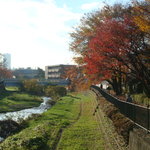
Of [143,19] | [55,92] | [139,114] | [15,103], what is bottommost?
[15,103]

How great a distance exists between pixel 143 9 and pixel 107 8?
12069mm

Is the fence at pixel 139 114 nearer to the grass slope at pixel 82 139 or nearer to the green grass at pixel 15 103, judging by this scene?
the grass slope at pixel 82 139

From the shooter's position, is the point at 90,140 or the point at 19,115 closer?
the point at 90,140

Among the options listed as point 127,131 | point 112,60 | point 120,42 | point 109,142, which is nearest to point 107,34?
point 120,42

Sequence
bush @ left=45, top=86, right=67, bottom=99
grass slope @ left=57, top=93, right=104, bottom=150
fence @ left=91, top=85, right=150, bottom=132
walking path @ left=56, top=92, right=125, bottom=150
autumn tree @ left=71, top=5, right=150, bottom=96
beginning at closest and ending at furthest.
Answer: fence @ left=91, top=85, right=150, bottom=132 → walking path @ left=56, top=92, right=125, bottom=150 → grass slope @ left=57, top=93, right=104, bottom=150 → autumn tree @ left=71, top=5, right=150, bottom=96 → bush @ left=45, top=86, right=67, bottom=99

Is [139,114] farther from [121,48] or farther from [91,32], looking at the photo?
[91,32]

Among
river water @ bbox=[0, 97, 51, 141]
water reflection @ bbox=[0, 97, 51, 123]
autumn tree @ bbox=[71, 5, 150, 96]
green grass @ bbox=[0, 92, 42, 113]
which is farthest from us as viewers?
green grass @ bbox=[0, 92, 42, 113]

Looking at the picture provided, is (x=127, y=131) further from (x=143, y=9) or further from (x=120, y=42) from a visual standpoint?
(x=143, y=9)

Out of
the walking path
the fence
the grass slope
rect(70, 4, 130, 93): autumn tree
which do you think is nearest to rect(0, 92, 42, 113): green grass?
rect(70, 4, 130, 93): autumn tree

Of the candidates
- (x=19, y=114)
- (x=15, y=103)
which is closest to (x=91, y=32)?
(x=19, y=114)

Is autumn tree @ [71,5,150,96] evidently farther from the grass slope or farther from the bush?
the bush

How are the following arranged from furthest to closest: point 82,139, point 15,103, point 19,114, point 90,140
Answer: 1. point 15,103
2. point 19,114
3. point 82,139
4. point 90,140

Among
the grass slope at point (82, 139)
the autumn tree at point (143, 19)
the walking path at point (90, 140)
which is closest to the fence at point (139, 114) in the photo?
the walking path at point (90, 140)

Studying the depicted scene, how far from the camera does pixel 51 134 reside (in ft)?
66.9
